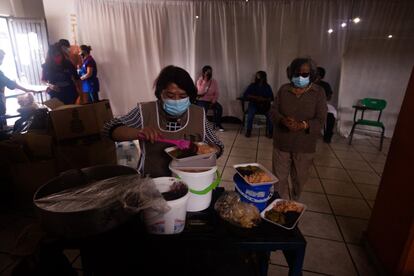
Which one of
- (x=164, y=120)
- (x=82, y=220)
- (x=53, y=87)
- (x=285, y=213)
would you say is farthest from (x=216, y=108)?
(x=82, y=220)

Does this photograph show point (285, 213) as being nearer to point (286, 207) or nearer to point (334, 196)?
point (286, 207)

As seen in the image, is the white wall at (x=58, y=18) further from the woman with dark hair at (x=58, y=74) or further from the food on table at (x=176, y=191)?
the food on table at (x=176, y=191)

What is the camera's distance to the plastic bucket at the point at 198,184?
963 millimetres

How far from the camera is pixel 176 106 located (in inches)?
48.7

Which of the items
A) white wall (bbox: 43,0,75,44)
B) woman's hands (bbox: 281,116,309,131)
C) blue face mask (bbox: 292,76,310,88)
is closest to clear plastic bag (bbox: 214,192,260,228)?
woman's hands (bbox: 281,116,309,131)

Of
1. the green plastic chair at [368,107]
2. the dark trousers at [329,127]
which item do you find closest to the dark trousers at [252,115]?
the dark trousers at [329,127]

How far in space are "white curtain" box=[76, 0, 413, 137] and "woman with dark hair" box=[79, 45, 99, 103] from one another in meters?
0.57

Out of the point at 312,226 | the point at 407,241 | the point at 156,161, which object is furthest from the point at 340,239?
the point at 156,161

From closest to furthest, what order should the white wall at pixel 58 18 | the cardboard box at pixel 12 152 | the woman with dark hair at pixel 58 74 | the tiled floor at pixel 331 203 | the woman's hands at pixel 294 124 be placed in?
the tiled floor at pixel 331 203 < the woman's hands at pixel 294 124 < the cardboard box at pixel 12 152 < the woman with dark hair at pixel 58 74 < the white wall at pixel 58 18

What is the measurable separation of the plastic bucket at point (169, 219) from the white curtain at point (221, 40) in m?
4.53

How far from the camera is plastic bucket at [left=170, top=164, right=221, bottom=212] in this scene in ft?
3.16

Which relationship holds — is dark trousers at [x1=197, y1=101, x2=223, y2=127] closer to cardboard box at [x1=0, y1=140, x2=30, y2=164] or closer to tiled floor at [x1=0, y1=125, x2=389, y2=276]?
tiled floor at [x1=0, y1=125, x2=389, y2=276]

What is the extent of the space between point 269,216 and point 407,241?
979 mm

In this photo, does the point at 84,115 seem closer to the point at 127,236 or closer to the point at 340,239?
the point at 127,236
